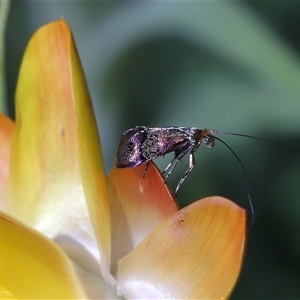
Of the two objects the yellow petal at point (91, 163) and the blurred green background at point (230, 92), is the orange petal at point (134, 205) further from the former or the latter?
the blurred green background at point (230, 92)

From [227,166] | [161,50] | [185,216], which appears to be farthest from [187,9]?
[185,216]

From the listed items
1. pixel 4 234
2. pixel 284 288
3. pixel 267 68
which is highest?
pixel 267 68

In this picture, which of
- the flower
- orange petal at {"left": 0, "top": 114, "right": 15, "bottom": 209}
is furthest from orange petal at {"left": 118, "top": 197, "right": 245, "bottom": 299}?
orange petal at {"left": 0, "top": 114, "right": 15, "bottom": 209}

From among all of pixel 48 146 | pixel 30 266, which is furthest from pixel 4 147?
pixel 30 266

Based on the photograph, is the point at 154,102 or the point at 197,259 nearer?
the point at 197,259

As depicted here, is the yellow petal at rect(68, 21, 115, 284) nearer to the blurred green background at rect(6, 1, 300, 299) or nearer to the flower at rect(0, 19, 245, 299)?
the flower at rect(0, 19, 245, 299)

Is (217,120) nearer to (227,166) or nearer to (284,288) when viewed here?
(227,166)

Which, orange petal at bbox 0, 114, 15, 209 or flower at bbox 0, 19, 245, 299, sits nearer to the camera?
flower at bbox 0, 19, 245, 299

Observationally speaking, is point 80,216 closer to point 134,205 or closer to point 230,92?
point 134,205
